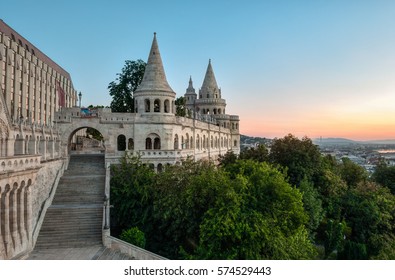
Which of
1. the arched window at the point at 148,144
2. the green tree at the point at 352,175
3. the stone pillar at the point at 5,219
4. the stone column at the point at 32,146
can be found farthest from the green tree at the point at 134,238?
the green tree at the point at 352,175

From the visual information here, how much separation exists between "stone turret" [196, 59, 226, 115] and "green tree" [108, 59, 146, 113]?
59.3 ft

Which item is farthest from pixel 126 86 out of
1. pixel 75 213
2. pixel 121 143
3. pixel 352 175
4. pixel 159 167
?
pixel 352 175

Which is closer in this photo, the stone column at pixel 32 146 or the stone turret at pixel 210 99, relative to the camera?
the stone column at pixel 32 146

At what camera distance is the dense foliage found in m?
18.1

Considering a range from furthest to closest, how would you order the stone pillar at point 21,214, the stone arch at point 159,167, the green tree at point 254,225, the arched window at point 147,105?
the arched window at point 147,105
the stone arch at point 159,167
the green tree at point 254,225
the stone pillar at point 21,214

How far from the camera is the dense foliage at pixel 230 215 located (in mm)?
18109

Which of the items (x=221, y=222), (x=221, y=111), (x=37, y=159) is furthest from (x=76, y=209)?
(x=221, y=111)

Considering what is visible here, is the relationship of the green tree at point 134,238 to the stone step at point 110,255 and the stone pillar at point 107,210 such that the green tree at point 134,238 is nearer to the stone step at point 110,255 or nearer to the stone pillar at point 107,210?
the stone pillar at point 107,210

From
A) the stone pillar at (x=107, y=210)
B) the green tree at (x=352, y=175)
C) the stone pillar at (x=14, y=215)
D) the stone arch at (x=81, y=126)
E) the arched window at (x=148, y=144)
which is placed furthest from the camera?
the green tree at (x=352, y=175)

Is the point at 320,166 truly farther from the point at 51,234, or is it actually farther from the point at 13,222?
the point at 13,222

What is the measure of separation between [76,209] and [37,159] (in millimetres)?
5597

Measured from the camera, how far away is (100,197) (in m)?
24.0

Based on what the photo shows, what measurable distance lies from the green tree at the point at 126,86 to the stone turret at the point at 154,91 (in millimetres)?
8857

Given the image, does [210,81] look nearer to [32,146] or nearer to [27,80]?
[27,80]
